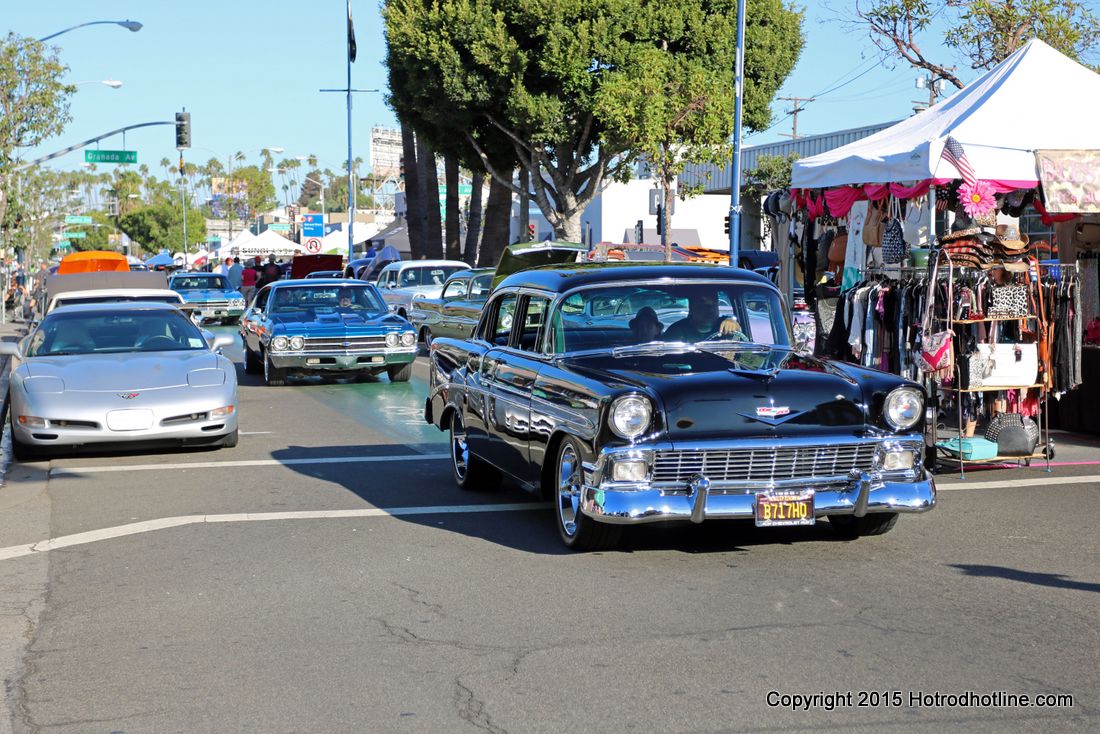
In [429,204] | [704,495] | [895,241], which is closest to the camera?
[704,495]

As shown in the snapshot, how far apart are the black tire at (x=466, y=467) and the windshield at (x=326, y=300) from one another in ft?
31.9

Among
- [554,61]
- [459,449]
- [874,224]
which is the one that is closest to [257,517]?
[459,449]

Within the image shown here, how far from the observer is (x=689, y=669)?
5555 mm

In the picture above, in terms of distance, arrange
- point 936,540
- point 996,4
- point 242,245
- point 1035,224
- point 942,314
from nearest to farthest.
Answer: point 936,540, point 942,314, point 1035,224, point 996,4, point 242,245

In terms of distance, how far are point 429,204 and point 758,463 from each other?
3918 cm

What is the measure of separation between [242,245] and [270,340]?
51.3 metres

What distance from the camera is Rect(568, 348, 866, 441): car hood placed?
734 centimetres

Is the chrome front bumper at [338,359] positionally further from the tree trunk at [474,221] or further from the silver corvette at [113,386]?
the tree trunk at [474,221]

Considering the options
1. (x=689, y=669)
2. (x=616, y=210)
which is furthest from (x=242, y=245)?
(x=689, y=669)

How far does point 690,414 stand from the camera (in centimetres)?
734

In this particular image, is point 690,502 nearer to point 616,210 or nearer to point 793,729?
point 793,729

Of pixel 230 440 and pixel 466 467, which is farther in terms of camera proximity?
pixel 230 440

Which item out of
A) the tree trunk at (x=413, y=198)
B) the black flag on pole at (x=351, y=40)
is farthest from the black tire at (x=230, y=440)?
the black flag on pole at (x=351, y=40)

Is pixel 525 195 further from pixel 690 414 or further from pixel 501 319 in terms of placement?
pixel 690 414
